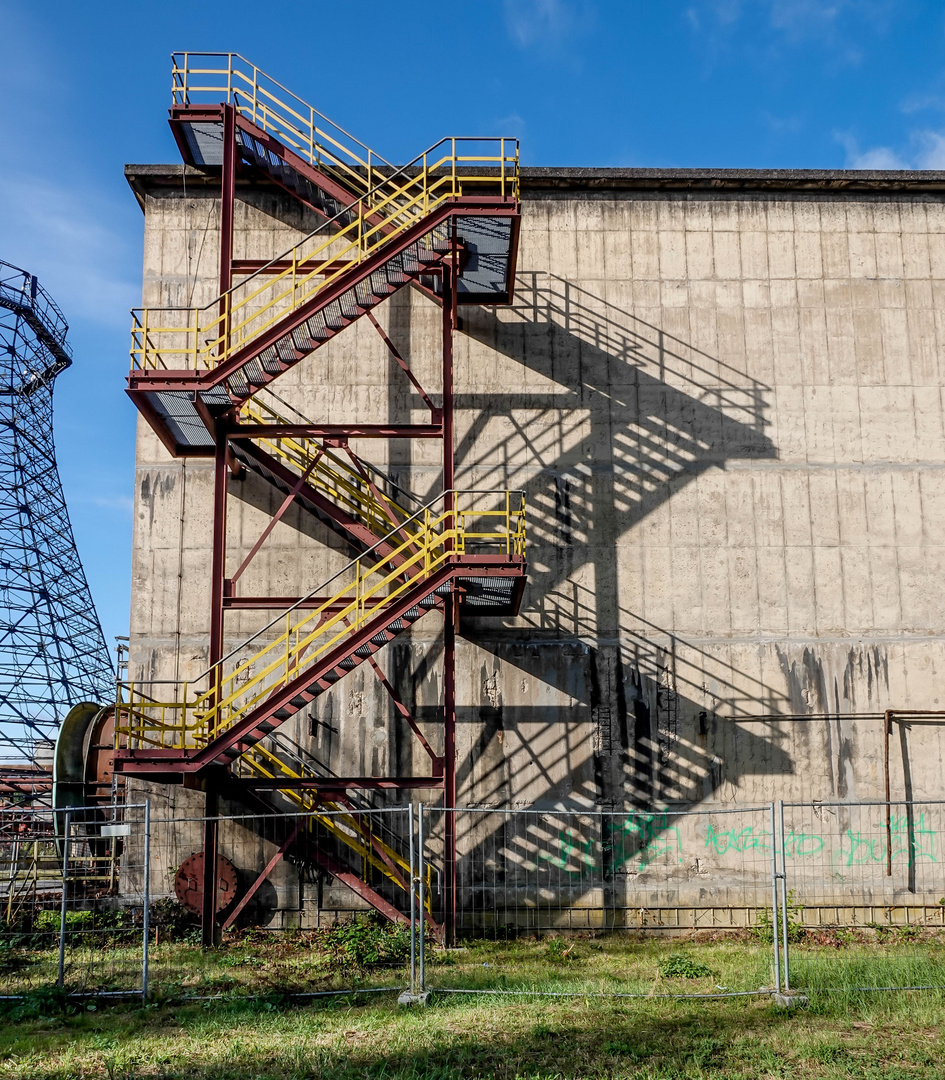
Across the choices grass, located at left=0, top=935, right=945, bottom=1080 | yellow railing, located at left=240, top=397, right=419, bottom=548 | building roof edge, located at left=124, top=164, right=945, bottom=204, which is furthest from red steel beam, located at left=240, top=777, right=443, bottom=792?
building roof edge, located at left=124, top=164, right=945, bottom=204

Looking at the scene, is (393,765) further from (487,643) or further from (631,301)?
(631,301)

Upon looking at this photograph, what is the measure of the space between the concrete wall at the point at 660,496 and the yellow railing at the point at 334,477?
63cm

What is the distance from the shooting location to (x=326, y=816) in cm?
1667

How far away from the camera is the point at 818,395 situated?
1895cm

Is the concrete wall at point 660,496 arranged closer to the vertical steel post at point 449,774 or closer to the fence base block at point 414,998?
the vertical steel post at point 449,774

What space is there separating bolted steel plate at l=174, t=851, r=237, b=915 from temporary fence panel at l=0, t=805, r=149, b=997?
0.60m

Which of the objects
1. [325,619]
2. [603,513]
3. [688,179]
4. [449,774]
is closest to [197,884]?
[449,774]

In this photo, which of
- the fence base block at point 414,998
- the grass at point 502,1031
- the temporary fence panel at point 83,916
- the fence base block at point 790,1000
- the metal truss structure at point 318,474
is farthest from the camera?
the metal truss structure at point 318,474

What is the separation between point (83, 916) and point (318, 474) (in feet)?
25.6

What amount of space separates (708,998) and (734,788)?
648 centimetres

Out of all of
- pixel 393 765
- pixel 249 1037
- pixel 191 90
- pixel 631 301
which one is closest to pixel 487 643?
pixel 393 765

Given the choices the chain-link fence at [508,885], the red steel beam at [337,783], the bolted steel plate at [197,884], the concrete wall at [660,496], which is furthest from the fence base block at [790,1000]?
the bolted steel plate at [197,884]

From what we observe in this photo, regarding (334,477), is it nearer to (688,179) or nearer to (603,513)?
(603,513)

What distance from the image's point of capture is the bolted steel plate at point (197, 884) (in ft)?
54.1
